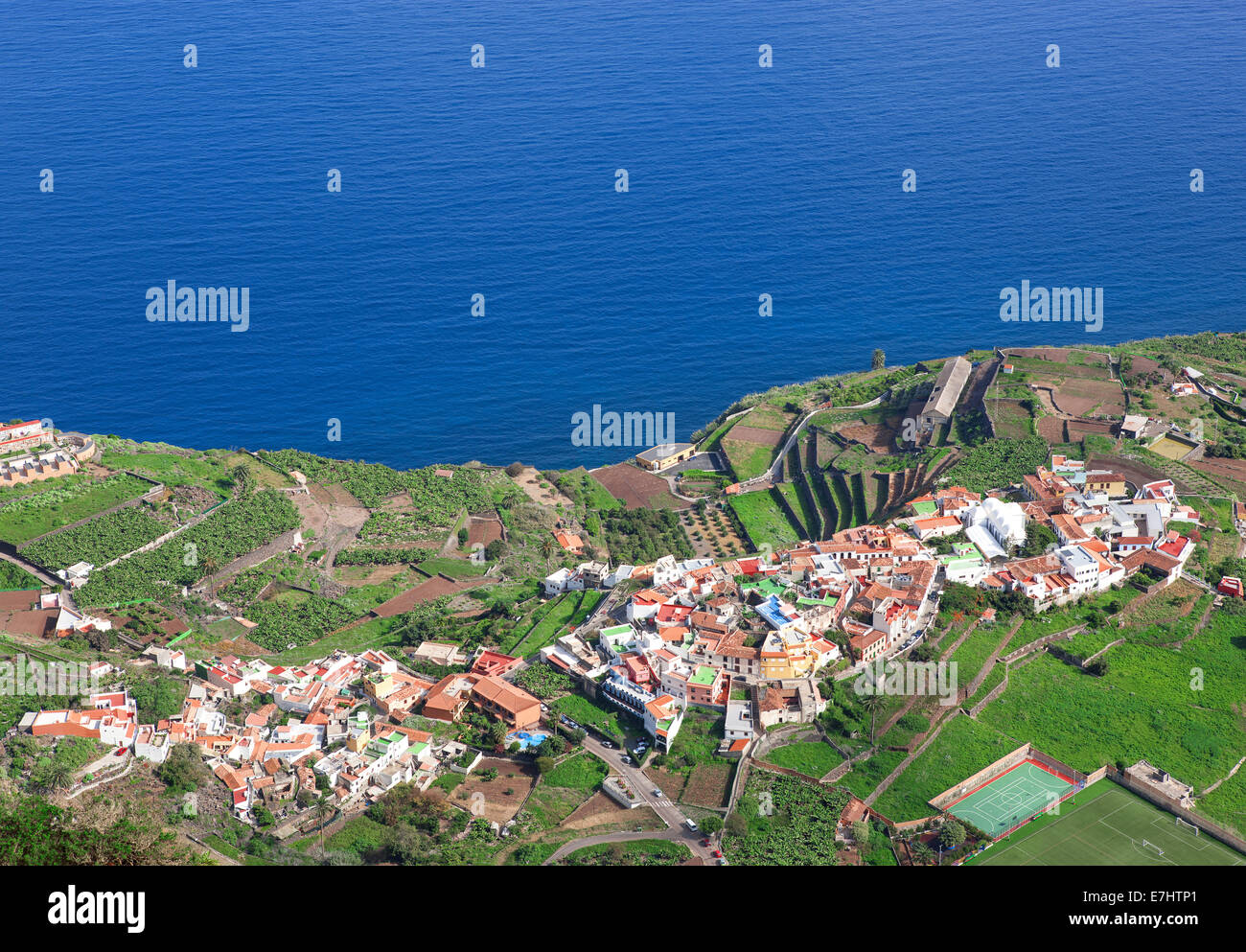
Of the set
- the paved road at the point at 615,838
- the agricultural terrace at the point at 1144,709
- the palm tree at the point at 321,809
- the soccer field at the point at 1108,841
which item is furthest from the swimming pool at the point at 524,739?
the agricultural terrace at the point at 1144,709

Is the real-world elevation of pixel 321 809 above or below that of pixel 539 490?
below

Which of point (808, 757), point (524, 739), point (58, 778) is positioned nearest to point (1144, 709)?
point (808, 757)

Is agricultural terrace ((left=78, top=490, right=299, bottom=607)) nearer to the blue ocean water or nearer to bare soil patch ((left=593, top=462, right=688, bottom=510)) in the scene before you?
the blue ocean water

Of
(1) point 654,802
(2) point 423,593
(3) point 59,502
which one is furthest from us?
(3) point 59,502

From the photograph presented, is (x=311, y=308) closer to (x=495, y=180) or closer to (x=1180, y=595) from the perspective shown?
(x=495, y=180)

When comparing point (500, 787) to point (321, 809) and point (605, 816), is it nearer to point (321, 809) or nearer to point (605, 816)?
point (605, 816)

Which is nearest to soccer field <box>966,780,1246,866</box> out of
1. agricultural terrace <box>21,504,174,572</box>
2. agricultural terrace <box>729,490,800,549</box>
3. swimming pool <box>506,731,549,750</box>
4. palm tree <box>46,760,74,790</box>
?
swimming pool <box>506,731,549,750</box>

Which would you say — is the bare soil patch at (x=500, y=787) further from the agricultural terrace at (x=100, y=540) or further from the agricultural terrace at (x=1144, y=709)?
the agricultural terrace at (x=100, y=540)
